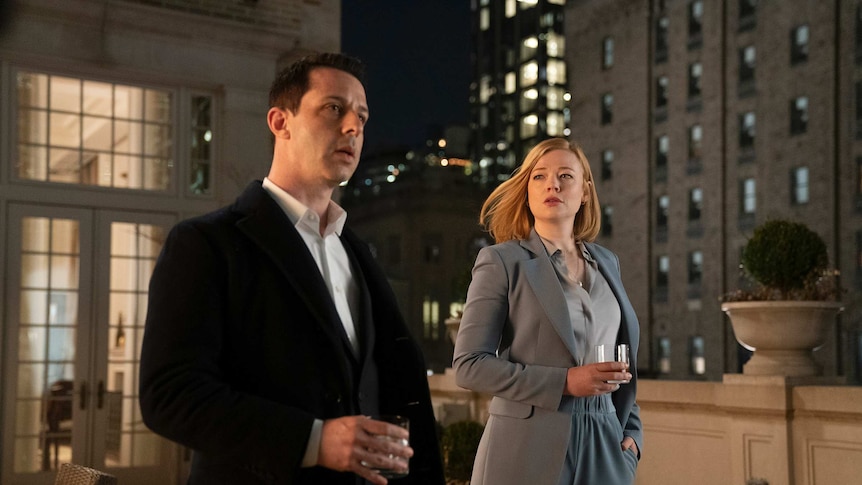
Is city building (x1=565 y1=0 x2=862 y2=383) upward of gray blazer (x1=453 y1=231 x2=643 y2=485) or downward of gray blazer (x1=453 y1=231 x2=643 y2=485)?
upward

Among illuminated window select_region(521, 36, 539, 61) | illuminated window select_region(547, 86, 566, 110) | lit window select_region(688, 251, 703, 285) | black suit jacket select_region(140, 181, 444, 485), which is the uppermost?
illuminated window select_region(521, 36, 539, 61)

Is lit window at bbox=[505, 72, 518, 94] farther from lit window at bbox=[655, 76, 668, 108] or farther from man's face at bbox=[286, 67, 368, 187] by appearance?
man's face at bbox=[286, 67, 368, 187]

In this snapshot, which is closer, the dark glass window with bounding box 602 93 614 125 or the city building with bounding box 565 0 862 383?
the city building with bounding box 565 0 862 383

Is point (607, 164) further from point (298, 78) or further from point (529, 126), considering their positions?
point (298, 78)

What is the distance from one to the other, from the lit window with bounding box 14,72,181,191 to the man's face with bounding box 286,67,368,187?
24.1 feet

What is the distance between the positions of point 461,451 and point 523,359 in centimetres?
397

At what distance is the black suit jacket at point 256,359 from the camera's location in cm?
174

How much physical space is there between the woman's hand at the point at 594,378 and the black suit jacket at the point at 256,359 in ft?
3.69

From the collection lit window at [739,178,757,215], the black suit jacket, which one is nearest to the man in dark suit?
the black suit jacket

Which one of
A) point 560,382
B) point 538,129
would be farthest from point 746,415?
point 538,129

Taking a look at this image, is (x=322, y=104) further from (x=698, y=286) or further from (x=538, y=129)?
(x=538, y=129)

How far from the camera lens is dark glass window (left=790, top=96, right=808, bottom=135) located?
46.4m

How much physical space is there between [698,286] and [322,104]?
49.8 m

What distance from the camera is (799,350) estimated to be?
621 centimetres
